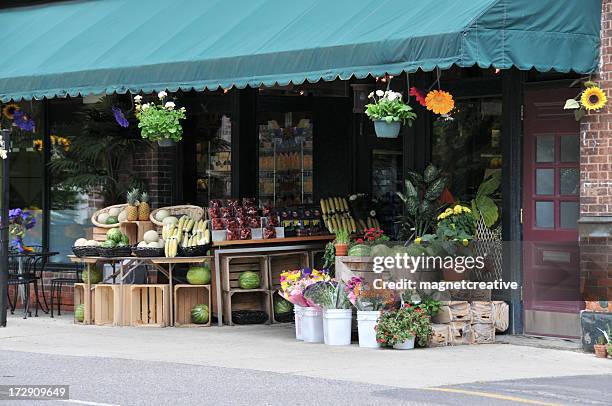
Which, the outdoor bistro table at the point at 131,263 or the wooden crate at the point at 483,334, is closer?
the wooden crate at the point at 483,334

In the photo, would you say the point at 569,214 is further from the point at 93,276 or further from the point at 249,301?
the point at 93,276

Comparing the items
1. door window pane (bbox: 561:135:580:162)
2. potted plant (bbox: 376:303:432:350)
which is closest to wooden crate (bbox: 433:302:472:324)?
potted plant (bbox: 376:303:432:350)

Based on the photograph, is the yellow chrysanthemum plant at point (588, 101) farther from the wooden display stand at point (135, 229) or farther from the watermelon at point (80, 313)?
the watermelon at point (80, 313)

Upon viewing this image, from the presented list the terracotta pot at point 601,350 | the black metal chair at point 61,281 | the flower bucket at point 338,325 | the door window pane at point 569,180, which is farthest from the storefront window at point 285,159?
the terracotta pot at point 601,350

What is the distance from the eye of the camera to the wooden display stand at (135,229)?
16.3 metres

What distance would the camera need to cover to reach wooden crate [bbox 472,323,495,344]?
1349 centimetres

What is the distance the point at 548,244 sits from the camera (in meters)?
13.4

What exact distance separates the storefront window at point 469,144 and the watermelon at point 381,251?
1297 mm

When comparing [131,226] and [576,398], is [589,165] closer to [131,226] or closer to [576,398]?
[576,398]

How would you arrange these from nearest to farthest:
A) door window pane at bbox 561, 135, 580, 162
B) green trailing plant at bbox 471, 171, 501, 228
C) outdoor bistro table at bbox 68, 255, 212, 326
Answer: door window pane at bbox 561, 135, 580, 162 → green trailing plant at bbox 471, 171, 501, 228 → outdoor bistro table at bbox 68, 255, 212, 326

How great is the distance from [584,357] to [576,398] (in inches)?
94.2

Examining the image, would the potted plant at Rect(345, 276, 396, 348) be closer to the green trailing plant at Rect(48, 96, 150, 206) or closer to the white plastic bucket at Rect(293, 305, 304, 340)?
the white plastic bucket at Rect(293, 305, 304, 340)

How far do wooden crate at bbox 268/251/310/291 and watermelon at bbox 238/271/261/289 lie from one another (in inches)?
10.8

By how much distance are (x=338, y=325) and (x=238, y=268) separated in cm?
254
